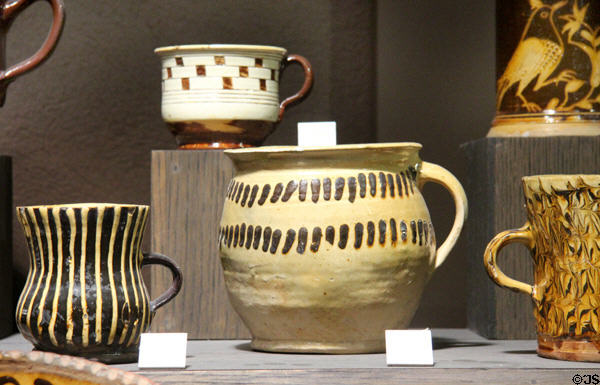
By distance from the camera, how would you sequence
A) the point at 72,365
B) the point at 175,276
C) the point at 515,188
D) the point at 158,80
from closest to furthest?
1. the point at 72,365
2. the point at 175,276
3. the point at 515,188
4. the point at 158,80

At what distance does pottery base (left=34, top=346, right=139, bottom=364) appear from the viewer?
3.24 feet

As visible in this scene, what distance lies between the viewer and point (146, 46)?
146 centimetres

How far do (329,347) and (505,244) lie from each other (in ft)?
0.75

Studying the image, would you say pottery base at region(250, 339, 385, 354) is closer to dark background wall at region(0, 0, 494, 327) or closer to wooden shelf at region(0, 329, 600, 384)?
wooden shelf at region(0, 329, 600, 384)

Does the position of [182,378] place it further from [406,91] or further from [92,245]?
[406,91]

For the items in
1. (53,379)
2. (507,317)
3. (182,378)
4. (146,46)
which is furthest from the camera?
(146,46)

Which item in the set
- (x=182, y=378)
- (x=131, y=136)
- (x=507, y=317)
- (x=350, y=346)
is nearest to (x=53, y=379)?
(x=182, y=378)

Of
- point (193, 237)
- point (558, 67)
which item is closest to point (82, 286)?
point (193, 237)

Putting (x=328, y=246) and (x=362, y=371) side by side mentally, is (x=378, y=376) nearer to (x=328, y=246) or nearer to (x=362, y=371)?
(x=362, y=371)

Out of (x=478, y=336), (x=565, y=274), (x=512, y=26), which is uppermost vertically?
(x=512, y=26)

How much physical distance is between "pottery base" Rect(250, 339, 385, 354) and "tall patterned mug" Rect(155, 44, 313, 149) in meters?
0.31

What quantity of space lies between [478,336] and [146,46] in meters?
0.67

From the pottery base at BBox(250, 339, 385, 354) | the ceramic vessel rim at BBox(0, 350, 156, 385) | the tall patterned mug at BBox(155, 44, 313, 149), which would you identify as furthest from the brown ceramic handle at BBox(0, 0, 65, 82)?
the ceramic vessel rim at BBox(0, 350, 156, 385)

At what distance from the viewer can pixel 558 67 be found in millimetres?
1186
